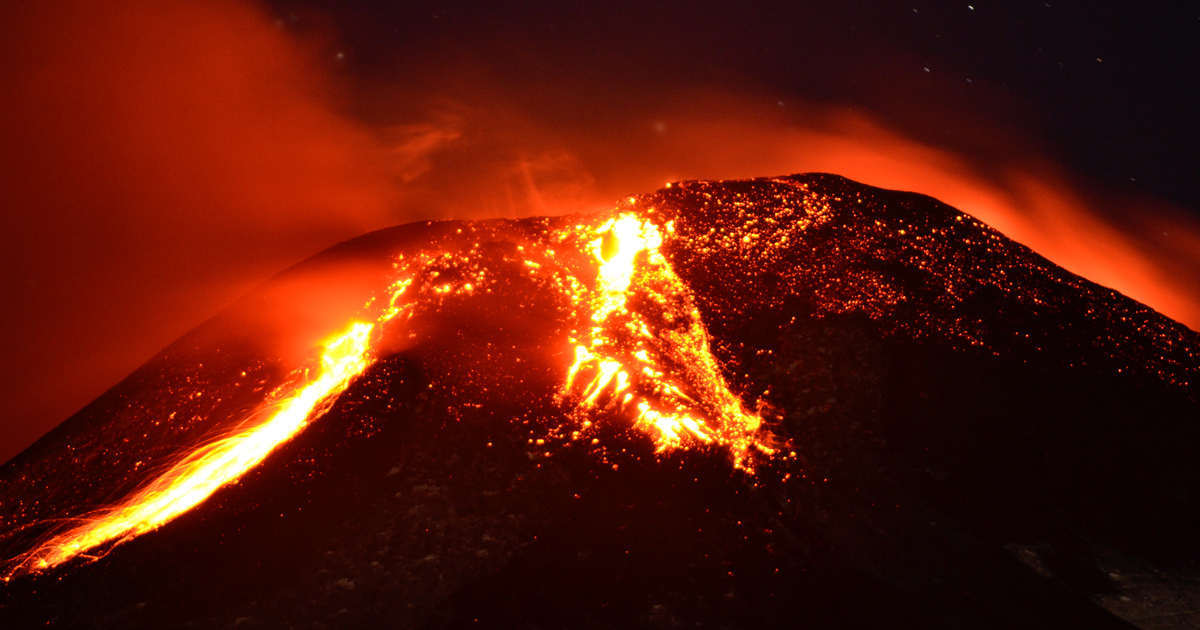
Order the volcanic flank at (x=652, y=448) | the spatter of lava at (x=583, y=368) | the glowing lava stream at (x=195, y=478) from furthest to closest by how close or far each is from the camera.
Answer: the spatter of lava at (x=583, y=368)
the glowing lava stream at (x=195, y=478)
the volcanic flank at (x=652, y=448)

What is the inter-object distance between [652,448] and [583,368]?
0.56m

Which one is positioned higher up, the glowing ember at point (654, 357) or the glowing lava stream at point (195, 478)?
the glowing lava stream at point (195, 478)

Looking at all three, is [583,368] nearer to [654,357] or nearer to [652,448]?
[654,357]

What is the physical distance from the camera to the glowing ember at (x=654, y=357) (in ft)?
8.70

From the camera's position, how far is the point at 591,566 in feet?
6.91

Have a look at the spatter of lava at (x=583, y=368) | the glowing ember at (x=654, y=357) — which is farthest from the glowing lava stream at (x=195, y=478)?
the glowing ember at (x=654, y=357)

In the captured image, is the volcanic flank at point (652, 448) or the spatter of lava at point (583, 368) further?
the spatter of lava at point (583, 368)

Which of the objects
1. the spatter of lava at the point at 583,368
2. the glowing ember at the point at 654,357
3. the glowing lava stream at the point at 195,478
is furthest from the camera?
the glowing ember at the point at 654,357

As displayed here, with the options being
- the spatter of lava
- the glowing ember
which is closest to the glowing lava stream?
the spatter of lava

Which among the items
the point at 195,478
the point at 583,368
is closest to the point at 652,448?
the point at 583,368

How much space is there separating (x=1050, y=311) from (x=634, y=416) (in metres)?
2.12

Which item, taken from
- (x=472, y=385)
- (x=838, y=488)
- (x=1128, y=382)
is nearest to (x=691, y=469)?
(x=838, y=488)

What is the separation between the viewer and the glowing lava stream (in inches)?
94.8

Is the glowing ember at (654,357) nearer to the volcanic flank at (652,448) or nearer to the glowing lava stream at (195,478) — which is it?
the volcanic flank at (652,448)
